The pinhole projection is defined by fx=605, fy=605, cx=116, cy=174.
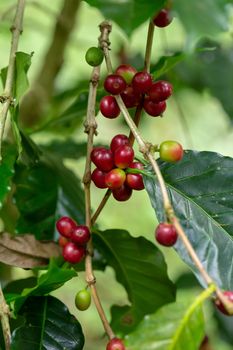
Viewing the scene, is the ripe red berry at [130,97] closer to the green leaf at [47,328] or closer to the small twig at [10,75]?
the small twig at [10,75]

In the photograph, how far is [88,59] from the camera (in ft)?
2.43

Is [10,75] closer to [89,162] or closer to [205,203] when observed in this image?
[89,162]

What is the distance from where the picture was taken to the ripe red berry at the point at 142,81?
70cm

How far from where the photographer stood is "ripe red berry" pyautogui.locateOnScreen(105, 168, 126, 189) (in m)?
0.67

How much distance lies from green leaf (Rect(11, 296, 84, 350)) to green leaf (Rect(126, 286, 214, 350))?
0.63 ft

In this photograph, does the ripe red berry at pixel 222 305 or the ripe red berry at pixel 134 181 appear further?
the ripe red berry at pixel 134 181

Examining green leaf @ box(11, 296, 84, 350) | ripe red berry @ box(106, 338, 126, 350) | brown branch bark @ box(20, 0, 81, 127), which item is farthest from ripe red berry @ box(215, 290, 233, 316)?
brown branch bark @ box(20, 0, 81, 127)

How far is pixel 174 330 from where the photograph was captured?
533 mm

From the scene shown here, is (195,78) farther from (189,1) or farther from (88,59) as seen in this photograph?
(189,1)

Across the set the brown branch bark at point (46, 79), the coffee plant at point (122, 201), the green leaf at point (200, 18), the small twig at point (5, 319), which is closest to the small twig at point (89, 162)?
the coffee plant at point (122, 201)

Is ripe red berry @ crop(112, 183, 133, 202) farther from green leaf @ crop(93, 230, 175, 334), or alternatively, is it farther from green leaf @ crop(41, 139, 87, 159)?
green leaf @ crop(41, 139, 87, 159)

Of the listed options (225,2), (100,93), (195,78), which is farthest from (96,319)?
(225,2)

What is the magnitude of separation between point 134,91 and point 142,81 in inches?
1.0

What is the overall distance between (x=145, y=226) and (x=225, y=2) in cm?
221
